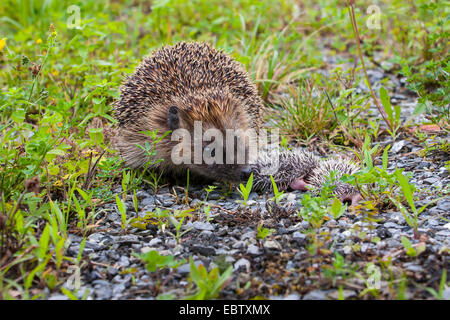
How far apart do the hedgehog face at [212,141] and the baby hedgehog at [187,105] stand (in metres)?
0.01

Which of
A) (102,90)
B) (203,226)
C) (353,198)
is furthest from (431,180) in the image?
(102,90)

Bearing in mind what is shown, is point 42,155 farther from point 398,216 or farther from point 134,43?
point 134,43

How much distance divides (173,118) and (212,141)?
0.51 m

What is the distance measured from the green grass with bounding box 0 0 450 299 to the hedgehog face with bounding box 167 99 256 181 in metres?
0.56

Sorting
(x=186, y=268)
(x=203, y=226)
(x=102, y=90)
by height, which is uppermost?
(x=102, y=90)

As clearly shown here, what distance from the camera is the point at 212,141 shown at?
197 inches

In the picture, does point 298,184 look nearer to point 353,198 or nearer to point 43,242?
point 353,198

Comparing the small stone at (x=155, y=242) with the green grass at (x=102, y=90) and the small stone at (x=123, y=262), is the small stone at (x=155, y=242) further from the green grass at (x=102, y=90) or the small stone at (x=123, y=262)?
the green grass at (x=102, y=90)

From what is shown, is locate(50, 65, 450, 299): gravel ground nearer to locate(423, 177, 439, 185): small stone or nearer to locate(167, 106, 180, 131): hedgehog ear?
locate(423, 177, 439, 185): small stone

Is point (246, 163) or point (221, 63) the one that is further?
point (221, 63)

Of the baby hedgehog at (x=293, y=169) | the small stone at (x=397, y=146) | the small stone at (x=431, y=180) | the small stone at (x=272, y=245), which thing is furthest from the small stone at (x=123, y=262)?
the small stone at (x=397, y=146)
